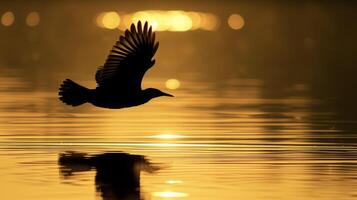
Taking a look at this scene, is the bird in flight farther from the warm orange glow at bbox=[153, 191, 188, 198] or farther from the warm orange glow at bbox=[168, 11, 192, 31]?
the warm orange glow at bbox=[168, 11, 192, 31]

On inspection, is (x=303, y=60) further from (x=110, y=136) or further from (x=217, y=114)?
(x=110, y=136)

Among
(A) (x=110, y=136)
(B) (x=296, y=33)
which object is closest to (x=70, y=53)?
(B) (x=296, y=33)

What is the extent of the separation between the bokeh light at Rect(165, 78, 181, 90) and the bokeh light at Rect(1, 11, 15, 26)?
35.7m

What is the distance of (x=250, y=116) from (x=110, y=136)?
4.06 m

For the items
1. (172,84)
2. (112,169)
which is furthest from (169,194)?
(172,84)

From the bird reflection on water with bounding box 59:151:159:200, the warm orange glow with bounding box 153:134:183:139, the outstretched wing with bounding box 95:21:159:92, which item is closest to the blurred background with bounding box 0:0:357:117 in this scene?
the warm orange glow with bounding box 153:134:183:139

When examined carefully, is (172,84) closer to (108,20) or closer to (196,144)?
(196,144)

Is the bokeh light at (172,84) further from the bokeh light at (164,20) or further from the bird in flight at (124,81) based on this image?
the bokeh light at (164,20)

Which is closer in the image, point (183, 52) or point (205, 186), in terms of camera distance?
point (205, 186)

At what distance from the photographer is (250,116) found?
2353 centimetres

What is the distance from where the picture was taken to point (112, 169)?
54.2 feet

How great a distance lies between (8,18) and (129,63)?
182ft

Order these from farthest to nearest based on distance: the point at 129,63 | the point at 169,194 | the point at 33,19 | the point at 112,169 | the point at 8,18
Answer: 1. the point at 8,18
2. the point at 33,19
3. the point at 129,63
4. the point at 112,169
5. the point at 169,194

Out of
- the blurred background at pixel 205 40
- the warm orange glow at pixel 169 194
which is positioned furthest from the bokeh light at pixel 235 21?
the warm orange glow at pixel 169 194
